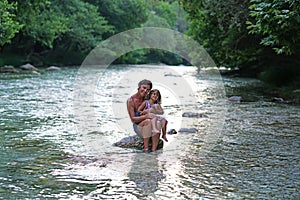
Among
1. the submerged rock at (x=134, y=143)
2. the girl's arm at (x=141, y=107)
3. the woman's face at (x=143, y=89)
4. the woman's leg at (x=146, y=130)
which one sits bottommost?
the submerged rock at (x=134, y=143)

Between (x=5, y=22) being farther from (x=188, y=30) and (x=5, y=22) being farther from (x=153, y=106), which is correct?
(x=188, y=30)

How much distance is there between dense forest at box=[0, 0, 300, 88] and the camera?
11484 millimetres

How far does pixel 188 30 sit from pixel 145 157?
3716 cm

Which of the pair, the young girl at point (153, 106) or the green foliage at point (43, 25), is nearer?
the young girl at point (153, 106)

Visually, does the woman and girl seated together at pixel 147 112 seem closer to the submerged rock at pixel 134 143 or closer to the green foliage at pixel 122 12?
the submerged rock at pixel 134 143

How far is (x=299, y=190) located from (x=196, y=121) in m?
6.58

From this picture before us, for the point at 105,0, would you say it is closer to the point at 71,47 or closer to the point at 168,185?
the point at 71,47

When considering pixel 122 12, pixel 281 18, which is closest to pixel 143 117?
pixel 281 18

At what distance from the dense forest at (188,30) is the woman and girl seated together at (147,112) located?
334 cm

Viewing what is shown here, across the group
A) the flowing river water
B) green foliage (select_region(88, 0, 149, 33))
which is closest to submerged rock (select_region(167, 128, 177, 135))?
the flowing river water

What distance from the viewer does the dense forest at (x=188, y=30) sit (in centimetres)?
1148

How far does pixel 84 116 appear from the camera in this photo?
13.4 m

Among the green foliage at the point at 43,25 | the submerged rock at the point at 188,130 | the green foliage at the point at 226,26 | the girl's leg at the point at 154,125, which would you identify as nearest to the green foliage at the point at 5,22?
the green foliage at the point at 226,26

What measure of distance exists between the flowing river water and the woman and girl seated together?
36 centimetres
